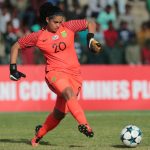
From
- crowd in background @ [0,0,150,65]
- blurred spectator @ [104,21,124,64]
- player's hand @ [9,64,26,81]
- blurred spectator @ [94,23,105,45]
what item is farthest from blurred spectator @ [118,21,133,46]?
player's hand @ [9,64,26,81]

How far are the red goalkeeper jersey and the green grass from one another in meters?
1.35

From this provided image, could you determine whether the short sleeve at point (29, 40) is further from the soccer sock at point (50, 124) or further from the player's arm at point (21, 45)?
the soccer sock at point (50, 124)

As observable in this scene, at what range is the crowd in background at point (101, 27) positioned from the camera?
23609mm

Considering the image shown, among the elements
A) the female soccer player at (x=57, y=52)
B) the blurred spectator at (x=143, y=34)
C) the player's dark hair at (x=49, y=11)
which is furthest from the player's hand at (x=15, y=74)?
the blurred spectator at (x=143, y=34)

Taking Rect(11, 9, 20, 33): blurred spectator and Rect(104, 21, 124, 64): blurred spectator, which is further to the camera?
Rect(11, 9, 20, 33): blurred spectator

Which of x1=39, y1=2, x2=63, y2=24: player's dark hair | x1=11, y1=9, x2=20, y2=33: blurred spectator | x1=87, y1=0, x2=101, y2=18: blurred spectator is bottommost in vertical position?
x1=11, y1=9, x2=20, y2=33: blurred spectator

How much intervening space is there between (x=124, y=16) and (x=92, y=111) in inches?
203

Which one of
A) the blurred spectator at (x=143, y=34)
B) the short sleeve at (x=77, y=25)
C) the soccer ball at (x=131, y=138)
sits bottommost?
the soccer ball at (x=131, y=138)

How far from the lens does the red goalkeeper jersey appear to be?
12164mm

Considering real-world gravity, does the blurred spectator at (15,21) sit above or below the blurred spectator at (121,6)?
below

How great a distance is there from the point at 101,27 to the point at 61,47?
505 inches

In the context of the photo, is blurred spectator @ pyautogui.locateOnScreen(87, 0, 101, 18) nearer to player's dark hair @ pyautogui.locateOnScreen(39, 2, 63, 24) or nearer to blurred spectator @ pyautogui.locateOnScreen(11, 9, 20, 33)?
blurred spectator @ pyautogui.locateOnScreen(11, 9, 20, 33)

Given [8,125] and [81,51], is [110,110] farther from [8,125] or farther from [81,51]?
[8,125]

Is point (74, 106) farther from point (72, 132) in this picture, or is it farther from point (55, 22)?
point (72, 132)
